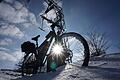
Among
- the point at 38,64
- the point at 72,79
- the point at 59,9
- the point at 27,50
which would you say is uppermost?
the point at 59,9

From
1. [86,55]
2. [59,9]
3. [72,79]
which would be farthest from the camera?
[59,9]

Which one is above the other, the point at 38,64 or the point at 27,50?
the point at 27,50

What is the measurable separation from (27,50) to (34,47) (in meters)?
0.33

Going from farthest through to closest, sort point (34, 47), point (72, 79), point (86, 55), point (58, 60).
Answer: point (34, 47)
point (58, 60)
point (86, 55)
point (72, 79)

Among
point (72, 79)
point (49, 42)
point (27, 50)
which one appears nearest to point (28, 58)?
point (27, 50)

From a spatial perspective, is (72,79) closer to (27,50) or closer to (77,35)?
(77,35)

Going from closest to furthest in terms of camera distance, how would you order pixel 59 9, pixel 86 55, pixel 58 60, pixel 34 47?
pixel 86 55
pixel 58 60
pixel 34 47
pixel 59 9

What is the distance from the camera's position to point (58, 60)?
717 cm

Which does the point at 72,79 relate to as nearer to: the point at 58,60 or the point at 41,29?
the point at 58,60

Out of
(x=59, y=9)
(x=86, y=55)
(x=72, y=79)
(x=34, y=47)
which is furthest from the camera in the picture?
(x=59, y=9)

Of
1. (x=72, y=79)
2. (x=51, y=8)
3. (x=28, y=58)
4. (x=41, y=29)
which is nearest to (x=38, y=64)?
(x=28, y=58)

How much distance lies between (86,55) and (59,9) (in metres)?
2.60

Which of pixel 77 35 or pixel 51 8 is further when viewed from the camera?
pixel 51 8

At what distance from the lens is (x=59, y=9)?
833 centimetres
